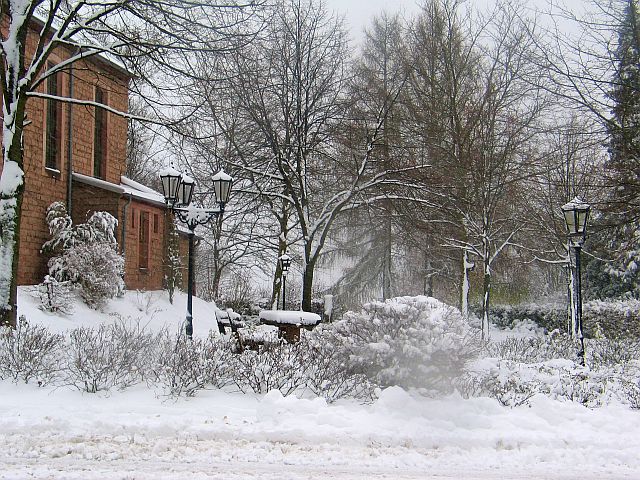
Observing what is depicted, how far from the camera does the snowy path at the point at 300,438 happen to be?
555 cm

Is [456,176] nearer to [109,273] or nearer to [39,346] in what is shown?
[109,273]

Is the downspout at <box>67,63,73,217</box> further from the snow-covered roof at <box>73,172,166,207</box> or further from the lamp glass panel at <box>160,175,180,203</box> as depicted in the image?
the lamp glass panel at <box>160,175,180,203</box>

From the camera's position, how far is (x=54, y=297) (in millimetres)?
14430

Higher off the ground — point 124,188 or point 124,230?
point 124,188

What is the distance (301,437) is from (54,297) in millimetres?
10303

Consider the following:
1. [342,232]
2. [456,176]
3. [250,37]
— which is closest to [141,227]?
[342,232]

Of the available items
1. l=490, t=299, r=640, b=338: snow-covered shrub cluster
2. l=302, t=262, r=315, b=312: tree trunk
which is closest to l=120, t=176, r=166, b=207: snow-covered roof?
l=302, t=262, r=315, b=312: tree trunk

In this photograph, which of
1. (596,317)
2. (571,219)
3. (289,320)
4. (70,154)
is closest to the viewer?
(289,320)

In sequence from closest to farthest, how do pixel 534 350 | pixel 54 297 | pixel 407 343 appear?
pixel 407 343 < pixel 534 350 < pixel 54 297

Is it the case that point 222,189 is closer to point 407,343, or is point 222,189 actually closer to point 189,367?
point 189,367

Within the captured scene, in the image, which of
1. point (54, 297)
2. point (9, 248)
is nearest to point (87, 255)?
point (54, 297)

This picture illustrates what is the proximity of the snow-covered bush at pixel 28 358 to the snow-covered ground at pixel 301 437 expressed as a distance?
210mm

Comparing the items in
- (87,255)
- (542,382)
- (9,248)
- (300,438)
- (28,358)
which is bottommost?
(300,438)

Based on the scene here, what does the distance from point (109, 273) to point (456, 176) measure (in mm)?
10846
